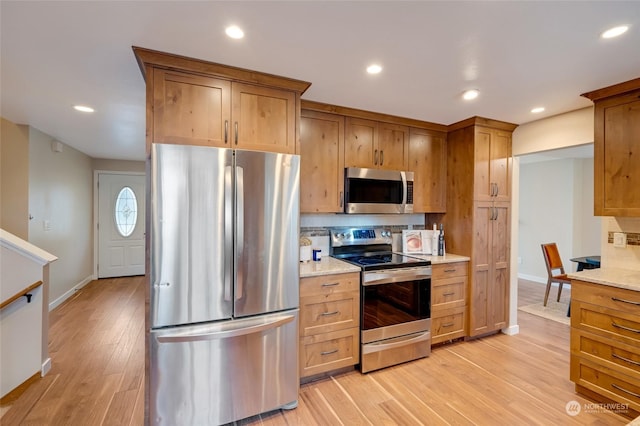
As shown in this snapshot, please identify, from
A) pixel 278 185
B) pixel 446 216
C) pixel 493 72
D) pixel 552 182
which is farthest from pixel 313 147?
pixel 552 182

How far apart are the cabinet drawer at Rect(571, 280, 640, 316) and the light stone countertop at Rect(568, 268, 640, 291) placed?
0.03 m

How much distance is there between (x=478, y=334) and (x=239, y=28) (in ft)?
11.8

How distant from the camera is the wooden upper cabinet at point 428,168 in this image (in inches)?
128

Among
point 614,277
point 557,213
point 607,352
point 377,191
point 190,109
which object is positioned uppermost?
point 190,109

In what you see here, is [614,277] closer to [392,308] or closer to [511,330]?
[511,330]

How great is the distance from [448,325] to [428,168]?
1.71 metres

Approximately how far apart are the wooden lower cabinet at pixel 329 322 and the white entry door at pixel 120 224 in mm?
5076

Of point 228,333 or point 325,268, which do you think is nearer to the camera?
point 228,333

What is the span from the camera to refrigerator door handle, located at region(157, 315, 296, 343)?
1757mm

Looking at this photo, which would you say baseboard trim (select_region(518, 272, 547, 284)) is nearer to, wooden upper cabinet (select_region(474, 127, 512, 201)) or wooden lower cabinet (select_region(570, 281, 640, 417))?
wooden upper cabinet (select_region(474, 127, 512, 201))

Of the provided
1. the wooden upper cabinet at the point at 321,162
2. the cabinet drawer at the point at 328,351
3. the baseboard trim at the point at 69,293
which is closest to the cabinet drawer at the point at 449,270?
the cabinet drawer at the point at 328,351

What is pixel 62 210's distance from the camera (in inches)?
172

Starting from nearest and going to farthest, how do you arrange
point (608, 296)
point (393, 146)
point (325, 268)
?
point (608, 296) → point (325, 268) → point (393, 146)

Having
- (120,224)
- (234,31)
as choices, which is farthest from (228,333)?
(120,224)
